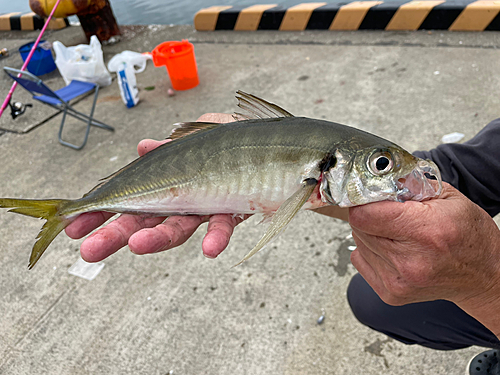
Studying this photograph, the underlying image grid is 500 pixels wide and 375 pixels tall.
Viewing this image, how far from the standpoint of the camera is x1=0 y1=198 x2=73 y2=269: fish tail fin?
172 centimetres

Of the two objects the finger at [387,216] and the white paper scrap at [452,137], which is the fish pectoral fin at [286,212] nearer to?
the finger at [387,216]

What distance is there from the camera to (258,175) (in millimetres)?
1644

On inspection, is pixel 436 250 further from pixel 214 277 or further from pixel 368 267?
pixel 214 277

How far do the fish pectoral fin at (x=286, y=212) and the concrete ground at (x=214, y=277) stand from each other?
1.29 m

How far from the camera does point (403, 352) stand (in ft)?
7.22

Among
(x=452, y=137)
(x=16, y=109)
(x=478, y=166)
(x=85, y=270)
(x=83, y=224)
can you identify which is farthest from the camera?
(x=16, y=109)

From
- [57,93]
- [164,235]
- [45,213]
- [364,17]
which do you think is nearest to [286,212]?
[164,235]

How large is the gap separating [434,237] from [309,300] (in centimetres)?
147

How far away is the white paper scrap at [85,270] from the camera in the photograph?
2872 millimetres

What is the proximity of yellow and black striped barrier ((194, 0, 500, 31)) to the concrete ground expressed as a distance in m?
0.79

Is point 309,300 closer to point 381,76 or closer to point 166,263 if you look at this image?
point 166,263

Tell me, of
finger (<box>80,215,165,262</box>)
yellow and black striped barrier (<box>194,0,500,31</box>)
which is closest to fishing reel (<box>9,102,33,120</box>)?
finger (<box>80,215,165,262</box>)

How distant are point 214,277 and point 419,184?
1811mm

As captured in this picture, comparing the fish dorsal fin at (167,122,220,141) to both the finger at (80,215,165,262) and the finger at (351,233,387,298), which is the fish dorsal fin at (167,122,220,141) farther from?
the finger at (351,233,387,298)
